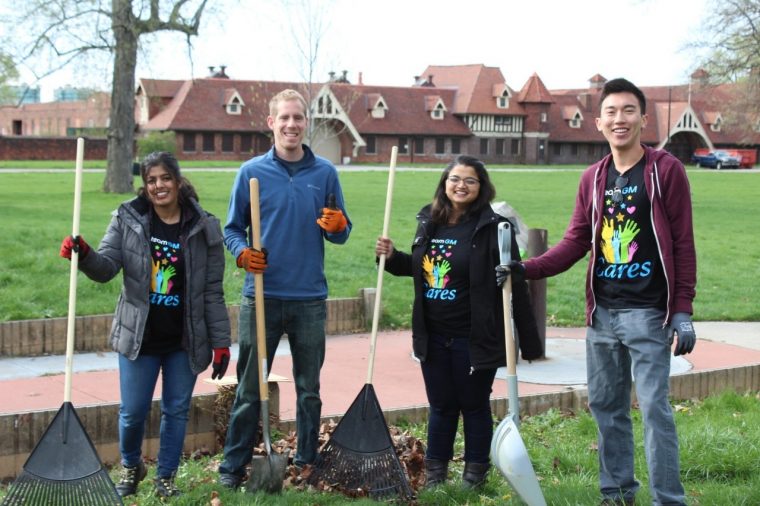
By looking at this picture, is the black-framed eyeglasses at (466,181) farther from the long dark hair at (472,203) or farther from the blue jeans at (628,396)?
the blue jeans at (628,396)

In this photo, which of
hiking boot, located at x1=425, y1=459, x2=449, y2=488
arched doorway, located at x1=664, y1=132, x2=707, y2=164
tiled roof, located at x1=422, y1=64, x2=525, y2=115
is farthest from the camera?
arched doorway, located at x1=664, y1=132, x2=707, y2=164

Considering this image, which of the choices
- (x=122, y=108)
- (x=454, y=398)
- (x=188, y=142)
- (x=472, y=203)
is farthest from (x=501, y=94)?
(x=454, y=398)

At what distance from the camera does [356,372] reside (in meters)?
8.66

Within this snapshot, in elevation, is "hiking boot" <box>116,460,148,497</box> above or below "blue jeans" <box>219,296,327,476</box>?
below

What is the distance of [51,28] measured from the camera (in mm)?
23875

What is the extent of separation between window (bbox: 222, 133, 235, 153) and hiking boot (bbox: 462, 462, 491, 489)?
5707 cm

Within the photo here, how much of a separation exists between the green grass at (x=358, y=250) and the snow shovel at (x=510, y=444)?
5504 mm

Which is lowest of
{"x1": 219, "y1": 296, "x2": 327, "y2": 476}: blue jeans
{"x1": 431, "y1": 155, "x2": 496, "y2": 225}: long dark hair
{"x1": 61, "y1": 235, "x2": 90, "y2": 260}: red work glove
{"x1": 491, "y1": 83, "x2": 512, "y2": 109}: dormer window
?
{"x1": 219, "y1": 296, "x2": 327, "y2": 476}: blue jeans

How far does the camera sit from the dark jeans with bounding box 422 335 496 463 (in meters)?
5.44

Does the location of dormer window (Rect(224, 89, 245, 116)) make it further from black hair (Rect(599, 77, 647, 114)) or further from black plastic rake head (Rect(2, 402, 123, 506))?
black hair (Rect(599, 77, 647, 114))

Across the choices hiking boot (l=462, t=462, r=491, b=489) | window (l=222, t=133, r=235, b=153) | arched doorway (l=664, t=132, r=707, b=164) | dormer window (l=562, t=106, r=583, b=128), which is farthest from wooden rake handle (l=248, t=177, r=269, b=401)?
arched doorway (l=664, t=132, r=707, b=164)

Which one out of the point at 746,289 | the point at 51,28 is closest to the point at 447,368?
the point at 746,289

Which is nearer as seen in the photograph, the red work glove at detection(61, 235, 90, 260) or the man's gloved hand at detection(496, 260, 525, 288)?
the red work glove at detection(61, 235, 90, 260)

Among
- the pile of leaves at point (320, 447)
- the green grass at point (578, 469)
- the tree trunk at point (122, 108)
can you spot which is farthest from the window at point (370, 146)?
the pile of leaves at point (320, 447)
